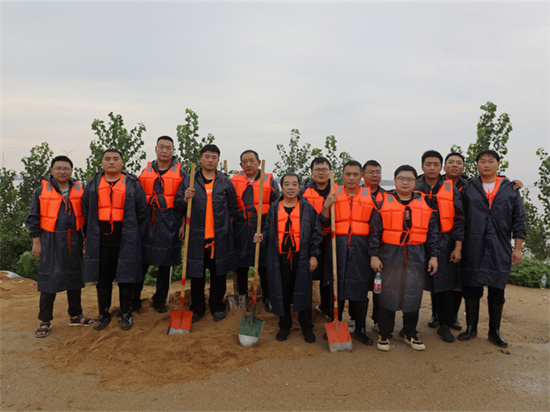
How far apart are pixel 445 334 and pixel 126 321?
13.7 ft

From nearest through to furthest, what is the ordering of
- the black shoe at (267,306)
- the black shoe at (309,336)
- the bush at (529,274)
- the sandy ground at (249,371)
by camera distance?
the sandy ground at (249,371), the black shoe at (309,336), the black shoe at (267,306), the bush at (529,274)

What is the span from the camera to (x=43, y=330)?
4.87 m

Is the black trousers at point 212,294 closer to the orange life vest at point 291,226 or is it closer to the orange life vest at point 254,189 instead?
the orange life vest at point 254,189

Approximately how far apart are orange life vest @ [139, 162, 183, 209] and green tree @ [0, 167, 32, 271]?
5.24 m

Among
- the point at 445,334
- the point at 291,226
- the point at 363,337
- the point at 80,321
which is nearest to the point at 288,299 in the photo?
the point at 291,226

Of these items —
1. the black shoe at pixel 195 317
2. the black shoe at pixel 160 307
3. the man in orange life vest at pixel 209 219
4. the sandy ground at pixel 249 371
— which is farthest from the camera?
the black shoe at pixel 160 307

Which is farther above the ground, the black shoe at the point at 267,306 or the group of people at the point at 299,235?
the group of people at the point at 299,235

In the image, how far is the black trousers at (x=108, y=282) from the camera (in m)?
4.78

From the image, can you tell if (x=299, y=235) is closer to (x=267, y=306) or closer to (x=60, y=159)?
(x=267, y=306)

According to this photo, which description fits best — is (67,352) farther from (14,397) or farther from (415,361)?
(415,361)

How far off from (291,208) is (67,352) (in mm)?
3182

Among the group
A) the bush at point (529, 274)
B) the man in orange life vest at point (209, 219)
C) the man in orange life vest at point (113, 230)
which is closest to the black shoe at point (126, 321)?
the man in orange life vest at point (113, 230)

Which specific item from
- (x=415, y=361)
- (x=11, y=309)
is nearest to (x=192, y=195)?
(x=415, y=361)

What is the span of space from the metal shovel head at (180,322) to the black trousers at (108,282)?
69cm
